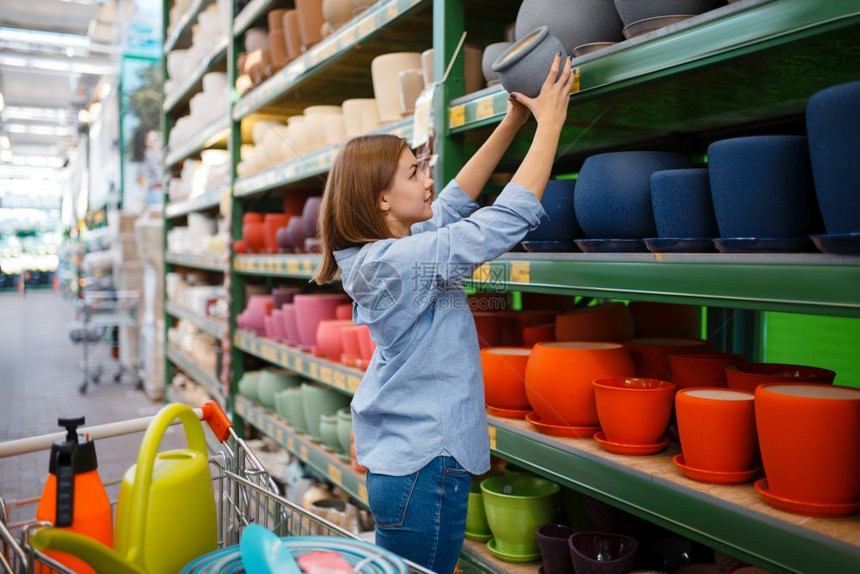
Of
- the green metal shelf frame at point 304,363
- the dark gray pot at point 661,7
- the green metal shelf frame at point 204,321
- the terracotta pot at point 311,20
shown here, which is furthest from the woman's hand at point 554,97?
the green metal shelf frame at point 204,321

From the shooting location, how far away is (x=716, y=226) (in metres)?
1.17

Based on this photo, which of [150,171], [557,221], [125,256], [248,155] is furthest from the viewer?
[150,171]

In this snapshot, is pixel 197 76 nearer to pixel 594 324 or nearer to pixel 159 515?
pixel 594 324

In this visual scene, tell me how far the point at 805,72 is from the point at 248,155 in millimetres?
2768

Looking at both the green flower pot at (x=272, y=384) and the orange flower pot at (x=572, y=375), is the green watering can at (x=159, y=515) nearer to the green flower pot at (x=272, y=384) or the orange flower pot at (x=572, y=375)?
the orange flower pot at (x=572, y=375)

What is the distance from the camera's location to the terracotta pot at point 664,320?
190 cm

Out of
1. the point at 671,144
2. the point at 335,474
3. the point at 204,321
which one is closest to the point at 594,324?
the point at 671,144

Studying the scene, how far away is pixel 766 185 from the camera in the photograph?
40.5 inches

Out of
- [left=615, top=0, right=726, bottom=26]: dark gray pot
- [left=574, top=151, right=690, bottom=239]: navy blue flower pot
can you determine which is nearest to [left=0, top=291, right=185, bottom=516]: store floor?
[left=574, top=151, right=690, bottom=239]: navy blue flower pot

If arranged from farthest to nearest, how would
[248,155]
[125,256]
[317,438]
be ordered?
[125,256] → [248,155] → [317,438]

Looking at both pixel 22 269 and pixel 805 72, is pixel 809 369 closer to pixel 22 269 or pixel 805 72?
pixel 805 72

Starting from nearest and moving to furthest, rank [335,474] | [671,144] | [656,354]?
[656,354] → [671,144] → [335,474]

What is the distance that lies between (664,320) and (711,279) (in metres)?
0.88

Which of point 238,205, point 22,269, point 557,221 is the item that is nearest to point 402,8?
point 557,221
